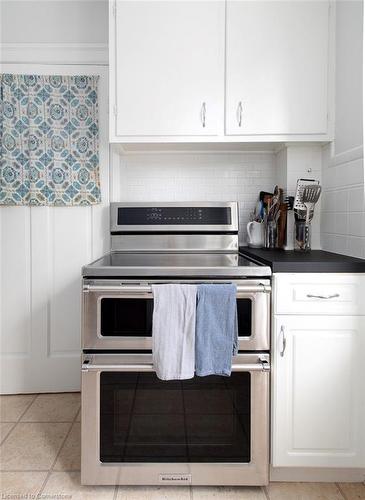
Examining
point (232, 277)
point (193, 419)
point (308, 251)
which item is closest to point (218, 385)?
point (193, 419)

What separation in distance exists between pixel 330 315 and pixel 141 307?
75 centimetres

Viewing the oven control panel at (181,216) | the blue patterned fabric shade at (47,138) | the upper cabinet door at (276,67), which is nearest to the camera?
the upper cabinet door at (276,67)

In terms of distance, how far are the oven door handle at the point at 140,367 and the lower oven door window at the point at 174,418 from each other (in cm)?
2

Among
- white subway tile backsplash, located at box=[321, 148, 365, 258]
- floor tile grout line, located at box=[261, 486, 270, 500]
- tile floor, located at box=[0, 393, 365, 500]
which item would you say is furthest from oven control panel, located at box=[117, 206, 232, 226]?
floor tile grout line, located at box=[261, 486, 270, 500]

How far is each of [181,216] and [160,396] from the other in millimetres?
1085

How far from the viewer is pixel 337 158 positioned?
2061 mm

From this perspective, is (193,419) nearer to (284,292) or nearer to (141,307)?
(141,307)

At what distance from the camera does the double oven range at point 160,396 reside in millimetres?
1580

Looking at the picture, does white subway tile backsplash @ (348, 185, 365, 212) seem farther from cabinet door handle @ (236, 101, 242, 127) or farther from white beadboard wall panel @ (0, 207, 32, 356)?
white beadboard wall panel @ (0, 207, 32, 356)

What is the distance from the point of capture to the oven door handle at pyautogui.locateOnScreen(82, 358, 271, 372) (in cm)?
158

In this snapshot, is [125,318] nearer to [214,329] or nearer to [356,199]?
[214,329]

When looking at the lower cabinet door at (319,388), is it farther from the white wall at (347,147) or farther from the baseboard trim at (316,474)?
the white wall at (347,147)

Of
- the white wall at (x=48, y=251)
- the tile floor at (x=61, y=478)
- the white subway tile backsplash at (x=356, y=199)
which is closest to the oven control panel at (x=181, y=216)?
the white wall at (x=48, y=251)

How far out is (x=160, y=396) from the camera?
63.1 inches
